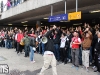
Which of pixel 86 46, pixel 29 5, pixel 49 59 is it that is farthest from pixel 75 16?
pixel 29 5

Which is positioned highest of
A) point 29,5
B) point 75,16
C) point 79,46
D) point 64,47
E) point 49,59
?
point 29,5

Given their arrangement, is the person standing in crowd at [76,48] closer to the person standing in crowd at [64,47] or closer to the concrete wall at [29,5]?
the person standing in crowd at [64,47]

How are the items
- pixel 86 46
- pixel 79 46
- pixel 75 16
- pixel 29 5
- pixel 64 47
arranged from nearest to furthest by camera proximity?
pixel 86 46 < pixel 79 46 < pixel 64 47 < pixel 75 16 < pixel 29 5

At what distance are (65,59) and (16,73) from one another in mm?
3095

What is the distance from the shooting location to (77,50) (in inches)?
336

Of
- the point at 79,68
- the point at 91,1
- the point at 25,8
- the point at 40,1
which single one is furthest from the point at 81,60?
the point at 25,8

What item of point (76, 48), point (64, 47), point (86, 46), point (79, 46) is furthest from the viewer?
point (64, 47)

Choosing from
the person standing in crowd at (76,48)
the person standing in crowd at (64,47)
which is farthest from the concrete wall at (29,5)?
the person standing in crowd at (76,48)

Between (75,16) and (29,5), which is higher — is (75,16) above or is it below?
below

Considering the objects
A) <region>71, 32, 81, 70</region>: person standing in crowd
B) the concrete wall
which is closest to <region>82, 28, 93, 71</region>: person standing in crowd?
<region>71, 32, 81, 70</region>: person standing in crowd

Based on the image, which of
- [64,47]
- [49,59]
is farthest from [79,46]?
[49,59]

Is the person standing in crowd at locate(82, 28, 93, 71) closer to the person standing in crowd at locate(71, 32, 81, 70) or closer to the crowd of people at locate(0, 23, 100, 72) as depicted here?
the crowd of people at locate(0, 23, 100, 72)

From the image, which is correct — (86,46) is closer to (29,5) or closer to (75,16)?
(75,16)

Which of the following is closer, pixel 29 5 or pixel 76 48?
pixel 76 48
